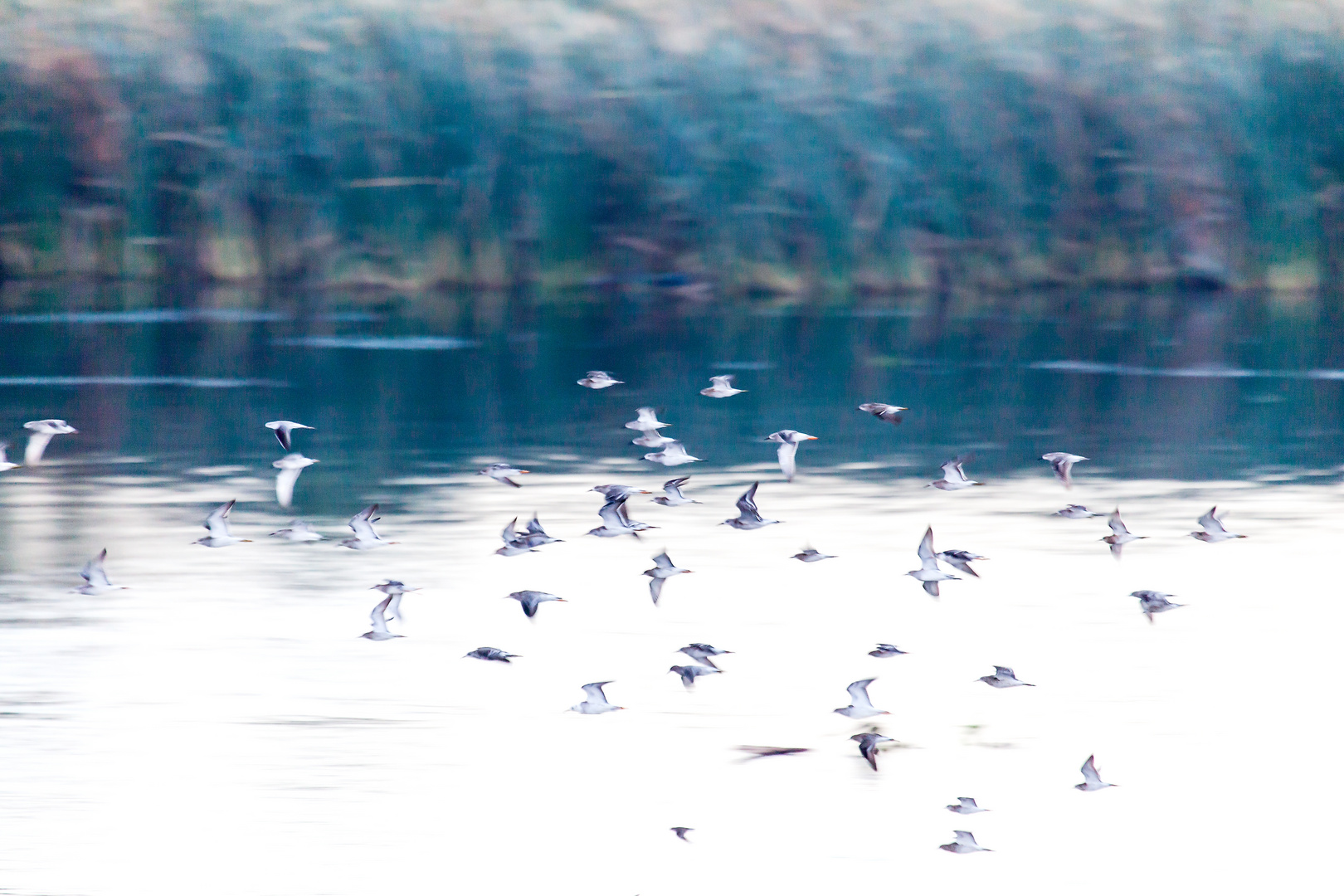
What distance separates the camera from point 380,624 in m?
9.46

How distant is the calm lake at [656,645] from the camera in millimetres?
7379

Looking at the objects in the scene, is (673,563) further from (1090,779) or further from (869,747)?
(1090,779)

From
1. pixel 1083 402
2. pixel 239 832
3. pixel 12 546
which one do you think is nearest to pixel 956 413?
pixel 1083 402

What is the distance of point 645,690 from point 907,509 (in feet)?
13.8

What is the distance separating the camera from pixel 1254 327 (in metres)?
22.1

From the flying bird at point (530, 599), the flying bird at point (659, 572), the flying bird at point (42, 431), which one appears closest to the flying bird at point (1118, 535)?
A: the flying bird at point (659, 572)

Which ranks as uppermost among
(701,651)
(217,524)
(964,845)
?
(217,524)

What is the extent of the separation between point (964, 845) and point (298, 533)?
4685mm

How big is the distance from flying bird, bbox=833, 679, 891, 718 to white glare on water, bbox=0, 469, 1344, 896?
10cm

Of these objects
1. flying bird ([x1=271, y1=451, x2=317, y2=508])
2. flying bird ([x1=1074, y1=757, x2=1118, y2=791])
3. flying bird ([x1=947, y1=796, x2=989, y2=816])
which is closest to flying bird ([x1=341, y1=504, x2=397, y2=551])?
flying bird ([x1=271, y1=451, x2=317, y2=508])

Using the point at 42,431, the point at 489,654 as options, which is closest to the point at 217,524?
the point at 42,431

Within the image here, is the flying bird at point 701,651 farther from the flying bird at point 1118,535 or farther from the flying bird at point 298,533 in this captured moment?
the flying bird at point 298,533

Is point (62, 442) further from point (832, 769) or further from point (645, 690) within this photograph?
point (832, 769)

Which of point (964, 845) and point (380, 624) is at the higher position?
point (380, 624)
